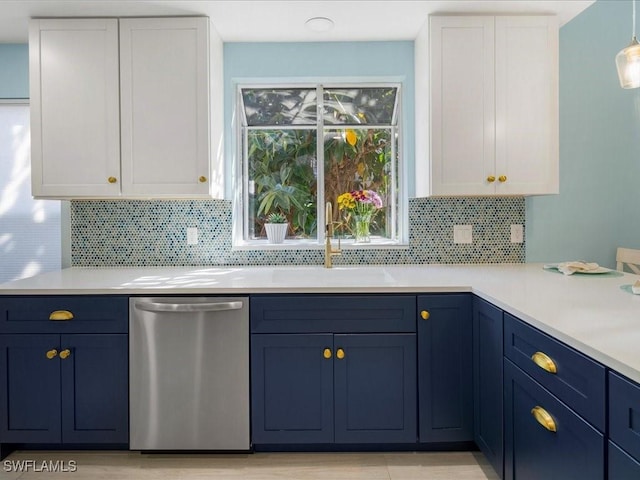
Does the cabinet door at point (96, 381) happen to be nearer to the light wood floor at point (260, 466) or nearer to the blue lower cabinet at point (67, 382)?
the blue lower cabinet at point (67, 382)

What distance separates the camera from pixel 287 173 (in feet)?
9.32

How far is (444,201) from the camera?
107 inches

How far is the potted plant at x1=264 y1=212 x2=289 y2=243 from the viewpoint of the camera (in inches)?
109

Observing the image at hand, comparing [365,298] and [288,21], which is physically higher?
[288,21]

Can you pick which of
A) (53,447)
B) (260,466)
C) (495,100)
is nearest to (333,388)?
(260,466)

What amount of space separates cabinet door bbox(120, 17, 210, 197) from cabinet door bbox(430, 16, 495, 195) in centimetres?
127

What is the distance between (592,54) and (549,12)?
0.53 m

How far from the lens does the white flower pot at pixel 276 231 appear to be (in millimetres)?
2777

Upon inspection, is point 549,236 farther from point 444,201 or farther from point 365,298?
point 365,298

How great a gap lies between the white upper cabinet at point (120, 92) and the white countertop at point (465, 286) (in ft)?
1.94

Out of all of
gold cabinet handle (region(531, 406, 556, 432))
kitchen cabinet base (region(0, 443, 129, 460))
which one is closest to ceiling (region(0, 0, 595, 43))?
gold cabinet handle (region(531, 406, 556, 432))

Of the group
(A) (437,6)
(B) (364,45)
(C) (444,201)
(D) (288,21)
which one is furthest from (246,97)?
(C) (444,201)

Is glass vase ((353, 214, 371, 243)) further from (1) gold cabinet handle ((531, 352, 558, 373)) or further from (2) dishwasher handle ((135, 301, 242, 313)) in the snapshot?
(1) gold cabinet handle ((531, 352, 558, 373))

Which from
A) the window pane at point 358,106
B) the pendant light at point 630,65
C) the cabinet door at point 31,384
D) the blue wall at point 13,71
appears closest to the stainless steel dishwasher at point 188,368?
the cabinet door at point 31,384
